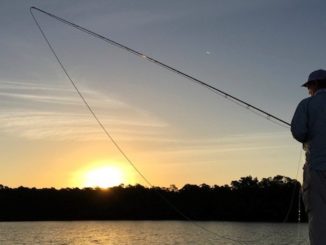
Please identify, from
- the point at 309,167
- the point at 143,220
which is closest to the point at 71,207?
the point at 143,220

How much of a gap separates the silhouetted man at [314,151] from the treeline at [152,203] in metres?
111

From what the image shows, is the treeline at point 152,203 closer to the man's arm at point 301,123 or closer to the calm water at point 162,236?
the calm water at point 162,236

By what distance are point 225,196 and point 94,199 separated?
55840mm

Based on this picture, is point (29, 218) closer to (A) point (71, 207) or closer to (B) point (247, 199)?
(A) point (71, 207)

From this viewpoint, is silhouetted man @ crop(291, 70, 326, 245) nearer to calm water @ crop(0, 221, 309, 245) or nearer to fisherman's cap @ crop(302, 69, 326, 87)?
fisherman's cap @ crop(302, 69, 326, 87)

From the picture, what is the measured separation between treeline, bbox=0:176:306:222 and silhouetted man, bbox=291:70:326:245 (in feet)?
363

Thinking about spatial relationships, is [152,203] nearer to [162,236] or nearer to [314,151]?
[162,236]

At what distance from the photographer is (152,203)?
572ft

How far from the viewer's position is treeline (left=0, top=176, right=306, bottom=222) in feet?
438

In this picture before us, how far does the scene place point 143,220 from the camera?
186625mm

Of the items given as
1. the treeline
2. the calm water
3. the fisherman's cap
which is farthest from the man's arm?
the treeline

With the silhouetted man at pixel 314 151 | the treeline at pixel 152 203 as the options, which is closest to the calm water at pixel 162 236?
the treeline at pixel 152 203

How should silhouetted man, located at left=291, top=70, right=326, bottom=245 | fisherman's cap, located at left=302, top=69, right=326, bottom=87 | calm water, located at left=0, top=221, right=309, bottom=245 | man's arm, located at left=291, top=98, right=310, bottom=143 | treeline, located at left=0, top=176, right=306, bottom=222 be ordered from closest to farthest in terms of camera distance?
silhouetted man, located at left=291, top=70, right=326, bottom=245, man's arm, located at left=291, top=98, right=310, bottom=143, fisherman's cap, located at left=302, top=69, right=326, bottom=87, calm water, located at left=0, top=221, right=309, bottom=245, treeline, located at left=0, top=176, right=306, bottom=222

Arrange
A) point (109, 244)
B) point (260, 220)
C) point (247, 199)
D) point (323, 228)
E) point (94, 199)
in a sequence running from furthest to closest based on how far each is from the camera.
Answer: point (94, 199) → point (260, 220) → point (247, 199) → point (109, 244) → point (323, 228)
